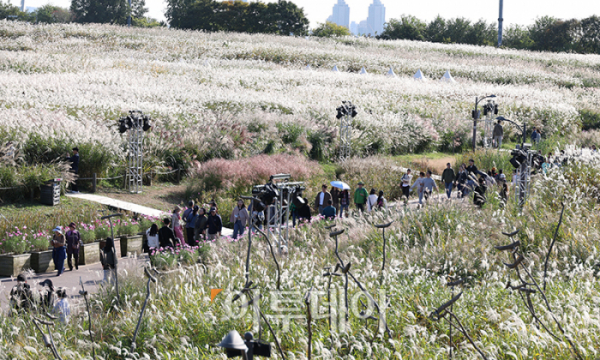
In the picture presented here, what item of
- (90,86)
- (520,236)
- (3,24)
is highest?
(3,24)

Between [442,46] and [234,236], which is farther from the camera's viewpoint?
[442,46]

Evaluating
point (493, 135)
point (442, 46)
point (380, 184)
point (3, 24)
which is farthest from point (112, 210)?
point (442, 46)

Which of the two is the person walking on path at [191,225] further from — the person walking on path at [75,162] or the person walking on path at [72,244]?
the person walking on path at [75,162]

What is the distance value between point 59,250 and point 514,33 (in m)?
95.2

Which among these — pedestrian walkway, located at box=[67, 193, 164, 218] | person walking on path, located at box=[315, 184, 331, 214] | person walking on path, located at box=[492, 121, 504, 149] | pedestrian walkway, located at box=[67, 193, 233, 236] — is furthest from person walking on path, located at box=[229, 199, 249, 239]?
person walking on path, located at box=[492, 121, 504, 149]

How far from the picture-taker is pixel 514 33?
95625mm

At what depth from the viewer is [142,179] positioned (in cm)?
1992

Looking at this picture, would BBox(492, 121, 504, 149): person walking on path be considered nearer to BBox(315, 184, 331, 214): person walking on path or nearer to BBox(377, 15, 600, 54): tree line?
BBox(315, 184, 331, 214): person walking on path

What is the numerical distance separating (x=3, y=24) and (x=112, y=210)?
50582mm

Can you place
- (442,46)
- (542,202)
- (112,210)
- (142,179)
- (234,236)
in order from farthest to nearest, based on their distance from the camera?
(442,46) → (142,179) → (112,210) → (234,236) → (542,202)

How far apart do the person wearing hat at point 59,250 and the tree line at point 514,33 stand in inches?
3132

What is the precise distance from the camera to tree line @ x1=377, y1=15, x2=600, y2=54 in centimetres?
8162

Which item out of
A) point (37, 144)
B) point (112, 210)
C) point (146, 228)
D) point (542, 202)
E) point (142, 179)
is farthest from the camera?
point (142, 179)

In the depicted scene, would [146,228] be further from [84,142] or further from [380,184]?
[380,184]
